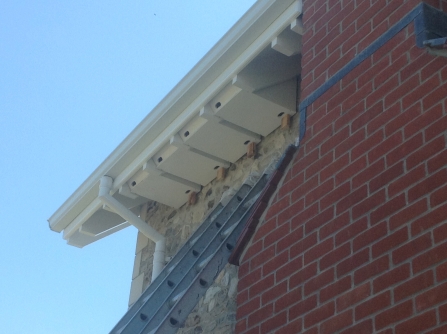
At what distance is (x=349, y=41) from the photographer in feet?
14.0

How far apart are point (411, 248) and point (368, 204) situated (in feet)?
1.39

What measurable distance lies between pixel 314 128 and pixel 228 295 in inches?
87.8

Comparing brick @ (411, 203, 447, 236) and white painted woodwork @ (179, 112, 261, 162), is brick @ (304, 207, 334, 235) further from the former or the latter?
white painted woodwork @ (179, 112, 261, 162)

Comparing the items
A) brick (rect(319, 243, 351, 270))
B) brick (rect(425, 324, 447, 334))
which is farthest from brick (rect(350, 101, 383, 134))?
brick (rect(425, 324, 447, 334))

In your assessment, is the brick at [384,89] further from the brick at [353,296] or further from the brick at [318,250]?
the brick at [353,296]

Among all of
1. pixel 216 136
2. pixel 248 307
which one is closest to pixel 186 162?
pixel 216 136

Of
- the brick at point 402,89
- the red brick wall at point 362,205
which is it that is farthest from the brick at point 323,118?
the brick at point 402,89

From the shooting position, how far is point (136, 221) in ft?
24.7

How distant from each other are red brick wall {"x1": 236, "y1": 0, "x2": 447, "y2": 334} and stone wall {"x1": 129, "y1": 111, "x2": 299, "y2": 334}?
1809mm

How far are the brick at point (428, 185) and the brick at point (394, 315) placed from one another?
0.48 meters

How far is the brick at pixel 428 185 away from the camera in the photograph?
3098 millimetres

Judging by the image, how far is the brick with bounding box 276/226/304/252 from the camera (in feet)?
12.7

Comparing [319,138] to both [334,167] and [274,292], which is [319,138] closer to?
[334,167]

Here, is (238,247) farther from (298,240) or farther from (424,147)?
(424,147)
